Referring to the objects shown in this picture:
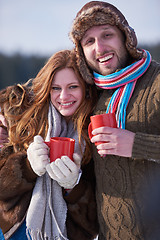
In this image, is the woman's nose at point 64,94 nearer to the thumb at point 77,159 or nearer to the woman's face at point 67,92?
the woman's face at point 67,92

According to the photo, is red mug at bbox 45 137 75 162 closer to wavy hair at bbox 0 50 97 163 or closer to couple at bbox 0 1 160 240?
couple at bbox 0 1 160 240

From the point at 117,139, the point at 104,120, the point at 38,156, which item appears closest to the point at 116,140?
the point at 117,139

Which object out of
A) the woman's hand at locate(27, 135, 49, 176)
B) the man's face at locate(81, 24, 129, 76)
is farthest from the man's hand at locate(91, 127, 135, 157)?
the man's face at locate(81, 24, 129, 76)

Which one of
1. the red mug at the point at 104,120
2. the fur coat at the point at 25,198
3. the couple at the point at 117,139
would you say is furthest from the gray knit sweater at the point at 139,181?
the fur coat at the point at 25,198

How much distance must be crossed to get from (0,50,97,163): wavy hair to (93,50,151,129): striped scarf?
33 centimetres

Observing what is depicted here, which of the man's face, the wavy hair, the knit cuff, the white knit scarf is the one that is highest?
the man's face

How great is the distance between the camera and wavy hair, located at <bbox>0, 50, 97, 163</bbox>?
2285 millimetres

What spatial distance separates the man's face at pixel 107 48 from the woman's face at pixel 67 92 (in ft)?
0.87

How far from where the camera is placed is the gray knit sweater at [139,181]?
73.3 inches

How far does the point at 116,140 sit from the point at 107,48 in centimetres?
74

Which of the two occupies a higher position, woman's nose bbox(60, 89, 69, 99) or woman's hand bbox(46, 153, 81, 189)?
woman's nose bbox(60, 89, 69, 99)

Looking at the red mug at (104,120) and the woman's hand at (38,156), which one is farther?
the woman's hand at (38,156)

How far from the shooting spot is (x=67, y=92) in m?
2.28

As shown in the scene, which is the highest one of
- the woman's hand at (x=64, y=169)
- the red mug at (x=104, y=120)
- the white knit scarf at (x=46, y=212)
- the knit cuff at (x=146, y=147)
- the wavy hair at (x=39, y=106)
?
the wavy hair at (x=39, y=106)
